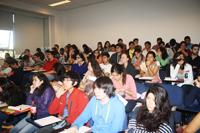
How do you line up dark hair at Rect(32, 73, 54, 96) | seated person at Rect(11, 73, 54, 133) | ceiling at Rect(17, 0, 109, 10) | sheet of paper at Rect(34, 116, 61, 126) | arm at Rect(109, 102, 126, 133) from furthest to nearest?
ceiling at Rect(17, 0, 109, 10) → dark hair at Rect(32, 73, 54, 96) → seated person at Rect(11, 73, 54, 133) → sheet of paper at Rect(34, 116, 61, 126) → arm at Rect(109, 102, 126, 133)

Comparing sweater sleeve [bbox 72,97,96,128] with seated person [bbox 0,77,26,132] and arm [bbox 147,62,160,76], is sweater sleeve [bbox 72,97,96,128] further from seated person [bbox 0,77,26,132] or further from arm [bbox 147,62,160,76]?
arm [bbox 147,62,160,76]

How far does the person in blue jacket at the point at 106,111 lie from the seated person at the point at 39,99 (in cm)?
93

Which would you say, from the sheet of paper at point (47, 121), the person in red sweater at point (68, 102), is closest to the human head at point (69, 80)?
the person in red sweater at point (68, 102)

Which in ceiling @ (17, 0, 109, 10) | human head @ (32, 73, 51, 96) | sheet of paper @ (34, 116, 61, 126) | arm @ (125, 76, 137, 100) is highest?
ceiling @ (17, 0, 109, 10)

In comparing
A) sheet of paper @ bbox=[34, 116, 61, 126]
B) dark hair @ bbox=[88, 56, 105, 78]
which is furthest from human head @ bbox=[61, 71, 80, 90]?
dark hair @ bbox=[88, 56, 105, 78]

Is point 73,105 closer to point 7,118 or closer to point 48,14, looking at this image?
point 7,118

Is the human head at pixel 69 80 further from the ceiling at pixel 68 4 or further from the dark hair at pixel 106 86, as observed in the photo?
the ceiling at pixel 68 4

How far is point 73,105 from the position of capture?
2576 mm

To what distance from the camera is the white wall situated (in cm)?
745

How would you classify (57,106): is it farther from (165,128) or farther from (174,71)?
(174,71)

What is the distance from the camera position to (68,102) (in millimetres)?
2652

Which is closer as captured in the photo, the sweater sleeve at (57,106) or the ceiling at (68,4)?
the sweater sleeve at (57,106)

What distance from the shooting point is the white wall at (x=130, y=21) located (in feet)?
24.4

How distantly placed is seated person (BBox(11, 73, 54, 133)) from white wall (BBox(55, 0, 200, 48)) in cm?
591
